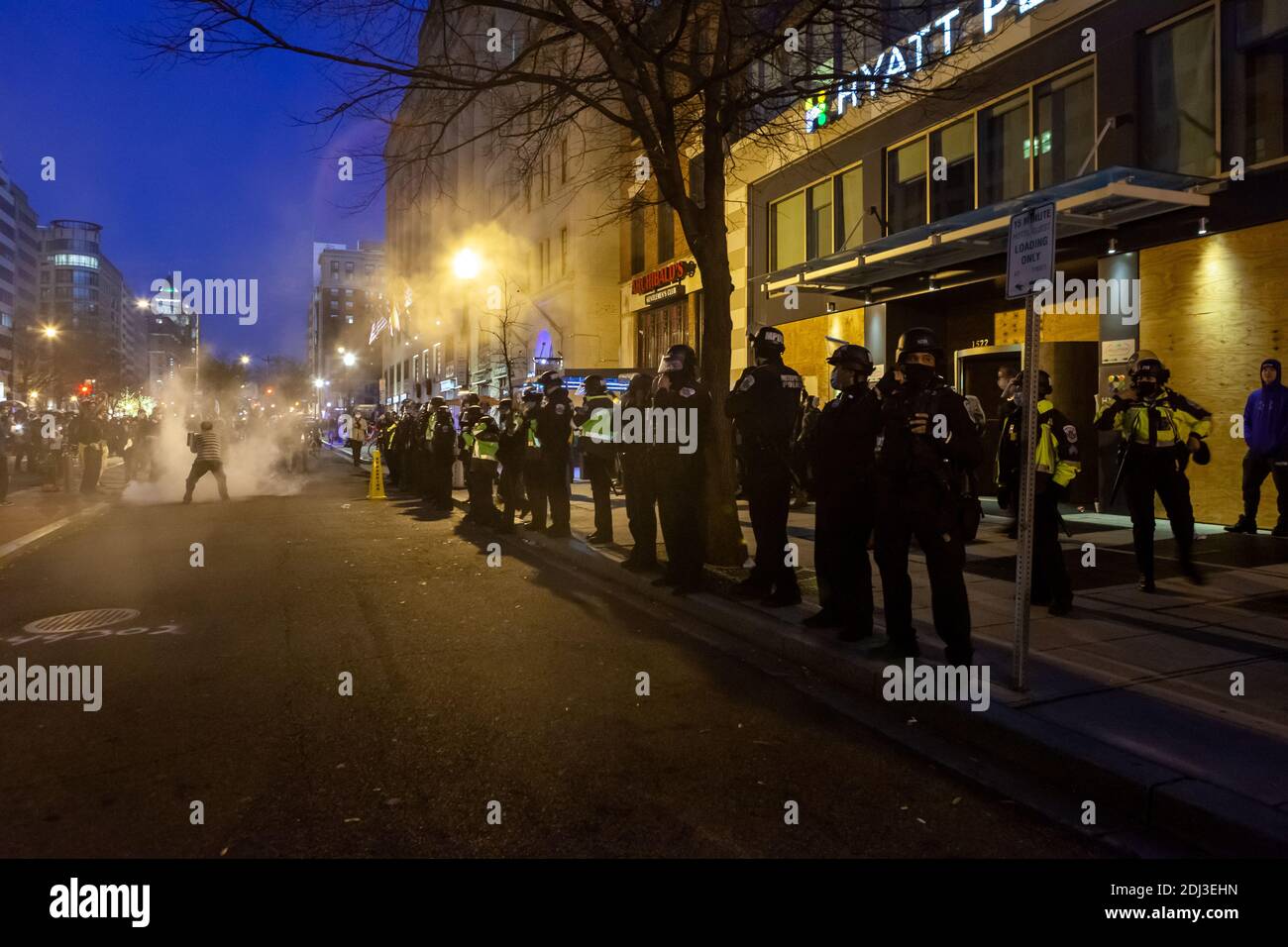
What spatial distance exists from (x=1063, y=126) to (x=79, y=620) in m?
13.2

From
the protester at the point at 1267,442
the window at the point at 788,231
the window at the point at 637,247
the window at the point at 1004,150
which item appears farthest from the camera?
the window at the point at 637,247

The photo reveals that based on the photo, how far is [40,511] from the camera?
1580 cm

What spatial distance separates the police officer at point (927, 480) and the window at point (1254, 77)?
26.0 feet

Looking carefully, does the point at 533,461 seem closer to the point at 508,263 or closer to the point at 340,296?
the point at 508,263

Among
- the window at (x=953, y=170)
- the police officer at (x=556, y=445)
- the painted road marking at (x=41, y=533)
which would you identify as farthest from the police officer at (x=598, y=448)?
the window at (x=953, y=170)

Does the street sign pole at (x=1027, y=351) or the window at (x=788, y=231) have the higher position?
the window at (x=788, y=231)

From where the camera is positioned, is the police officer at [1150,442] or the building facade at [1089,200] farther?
the building facade at [1089,200]

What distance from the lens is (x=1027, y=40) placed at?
13.1m

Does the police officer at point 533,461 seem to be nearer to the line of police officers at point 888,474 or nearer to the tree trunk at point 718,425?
the line of police officers at point 888,474

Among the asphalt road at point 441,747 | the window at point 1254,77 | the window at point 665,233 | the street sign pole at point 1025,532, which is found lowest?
the asphalt road at point 441,747

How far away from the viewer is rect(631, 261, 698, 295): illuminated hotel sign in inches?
917

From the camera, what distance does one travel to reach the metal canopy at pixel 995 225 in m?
10.3
